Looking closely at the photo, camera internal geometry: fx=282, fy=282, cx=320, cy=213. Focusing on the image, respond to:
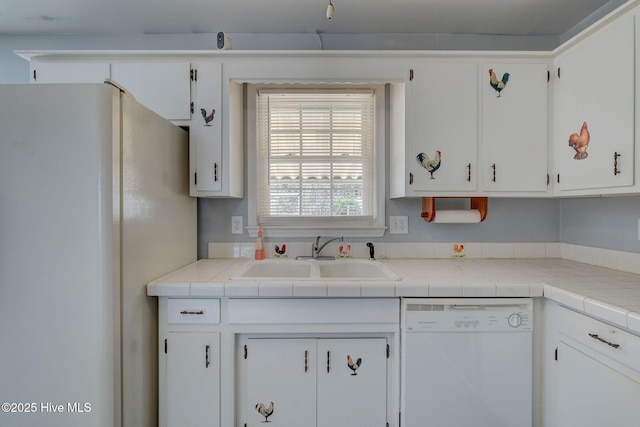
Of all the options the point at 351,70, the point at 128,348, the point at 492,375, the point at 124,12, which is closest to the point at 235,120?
the point at 351,70

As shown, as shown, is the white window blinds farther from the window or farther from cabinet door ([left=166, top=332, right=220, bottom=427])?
cabinet door ([left=166, top=332, right=220, bottom=427])

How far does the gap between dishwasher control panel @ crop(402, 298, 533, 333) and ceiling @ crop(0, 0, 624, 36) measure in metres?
1.72

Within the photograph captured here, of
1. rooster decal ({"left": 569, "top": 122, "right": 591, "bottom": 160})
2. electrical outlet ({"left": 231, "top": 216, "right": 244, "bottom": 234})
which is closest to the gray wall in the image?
electrical outlet ({"left": 231, "top": 216, "right": 244, "bottom": 234})

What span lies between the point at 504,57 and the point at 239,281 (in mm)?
1987

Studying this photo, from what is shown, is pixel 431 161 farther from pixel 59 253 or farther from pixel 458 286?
pixel 59 253

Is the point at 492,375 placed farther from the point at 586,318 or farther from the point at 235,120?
the point at 235,120

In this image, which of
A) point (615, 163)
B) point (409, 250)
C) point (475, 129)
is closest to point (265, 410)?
point (409, 250)

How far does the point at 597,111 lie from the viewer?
1402mm

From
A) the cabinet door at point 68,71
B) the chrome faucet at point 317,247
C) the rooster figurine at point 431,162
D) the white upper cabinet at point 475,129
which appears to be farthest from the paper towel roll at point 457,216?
the cabinet door at point 68,71

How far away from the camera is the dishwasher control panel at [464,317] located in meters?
1.34

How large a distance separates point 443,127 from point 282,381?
1.67m

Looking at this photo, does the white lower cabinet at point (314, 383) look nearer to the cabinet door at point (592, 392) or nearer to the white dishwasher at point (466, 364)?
the white dishwasher at point (466, 364)

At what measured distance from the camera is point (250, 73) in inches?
66.4

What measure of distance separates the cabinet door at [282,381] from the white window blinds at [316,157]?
92cm
